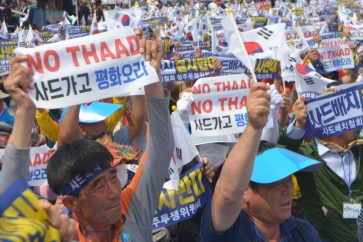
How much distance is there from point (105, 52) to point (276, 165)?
913mm

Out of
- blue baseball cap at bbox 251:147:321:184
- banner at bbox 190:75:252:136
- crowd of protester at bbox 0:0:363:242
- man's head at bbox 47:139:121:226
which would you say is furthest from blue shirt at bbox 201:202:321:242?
banner at bbox 190:75:252:136

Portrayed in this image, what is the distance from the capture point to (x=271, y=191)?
2.75 metres

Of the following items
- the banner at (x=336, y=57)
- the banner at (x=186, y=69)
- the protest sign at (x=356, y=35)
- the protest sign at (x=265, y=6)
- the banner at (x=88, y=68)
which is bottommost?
the protest sign at (x=265, y=6)

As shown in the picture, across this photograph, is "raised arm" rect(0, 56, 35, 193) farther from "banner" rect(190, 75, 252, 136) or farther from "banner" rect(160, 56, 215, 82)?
"banner" rect(160, 56, 215, 82)

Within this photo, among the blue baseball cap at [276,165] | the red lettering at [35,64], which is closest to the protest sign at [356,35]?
the blue baseball cap at [276,165]

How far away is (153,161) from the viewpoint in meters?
2.83

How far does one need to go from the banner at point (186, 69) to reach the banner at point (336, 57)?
1605 millimetres

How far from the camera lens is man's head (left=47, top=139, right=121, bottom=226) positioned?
254 centimetres

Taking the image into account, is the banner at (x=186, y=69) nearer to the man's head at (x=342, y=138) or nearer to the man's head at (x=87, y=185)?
the man's head at (x=342, y=138)

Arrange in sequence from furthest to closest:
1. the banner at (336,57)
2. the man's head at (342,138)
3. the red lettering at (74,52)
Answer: the banner at (336,57) → the man's head at (342,138) → the red lettering at (74,52)

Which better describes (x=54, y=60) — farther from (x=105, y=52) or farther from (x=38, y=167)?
(x=38, y=167)

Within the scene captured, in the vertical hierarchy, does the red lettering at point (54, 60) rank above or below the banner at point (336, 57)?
above

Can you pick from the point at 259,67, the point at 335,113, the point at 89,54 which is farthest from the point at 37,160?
the point at 259,67

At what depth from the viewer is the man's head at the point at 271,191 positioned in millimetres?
2721
